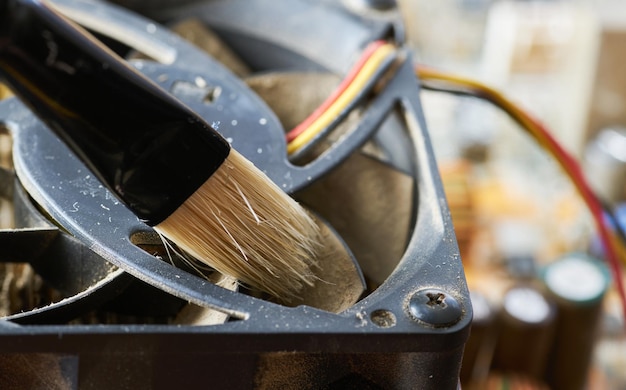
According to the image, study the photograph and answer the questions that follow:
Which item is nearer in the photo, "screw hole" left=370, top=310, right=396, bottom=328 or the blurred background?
"screw hole" left=370, top=310, right=396, bottom=328

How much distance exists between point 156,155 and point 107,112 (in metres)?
0.04

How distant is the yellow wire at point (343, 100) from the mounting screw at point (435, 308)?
0.19m

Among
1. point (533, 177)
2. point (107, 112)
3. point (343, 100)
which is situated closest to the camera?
point (107, 112)

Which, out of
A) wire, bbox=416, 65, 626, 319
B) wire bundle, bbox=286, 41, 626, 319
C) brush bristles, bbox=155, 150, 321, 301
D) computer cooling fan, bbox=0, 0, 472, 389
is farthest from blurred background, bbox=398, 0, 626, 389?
brush bristles, bbox=155, 150, 321, 301

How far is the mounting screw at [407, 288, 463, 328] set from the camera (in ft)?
Result: 1.53

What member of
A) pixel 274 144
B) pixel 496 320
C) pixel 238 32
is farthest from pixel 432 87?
pixel 496 320

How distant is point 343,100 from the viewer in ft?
2.22

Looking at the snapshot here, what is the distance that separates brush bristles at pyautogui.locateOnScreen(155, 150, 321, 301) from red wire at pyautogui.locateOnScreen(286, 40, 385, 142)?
0.11 metres

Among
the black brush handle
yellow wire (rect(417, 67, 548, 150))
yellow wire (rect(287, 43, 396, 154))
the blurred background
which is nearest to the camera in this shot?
the black brush handle

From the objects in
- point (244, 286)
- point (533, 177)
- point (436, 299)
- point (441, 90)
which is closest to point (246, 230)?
point (244, 286)

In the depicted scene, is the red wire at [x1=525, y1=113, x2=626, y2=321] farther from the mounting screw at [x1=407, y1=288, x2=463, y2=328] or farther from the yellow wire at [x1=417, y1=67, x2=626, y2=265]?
the mounting screw at [x1=407, y1=288, x2=463, y2=328]

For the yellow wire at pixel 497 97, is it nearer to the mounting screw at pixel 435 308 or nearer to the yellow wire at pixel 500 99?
the yellow wire at pixel 500 99

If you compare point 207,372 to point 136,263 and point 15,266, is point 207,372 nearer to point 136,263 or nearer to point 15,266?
point 136,263

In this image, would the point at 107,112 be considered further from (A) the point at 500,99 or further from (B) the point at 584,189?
(B) the point at 584,189
